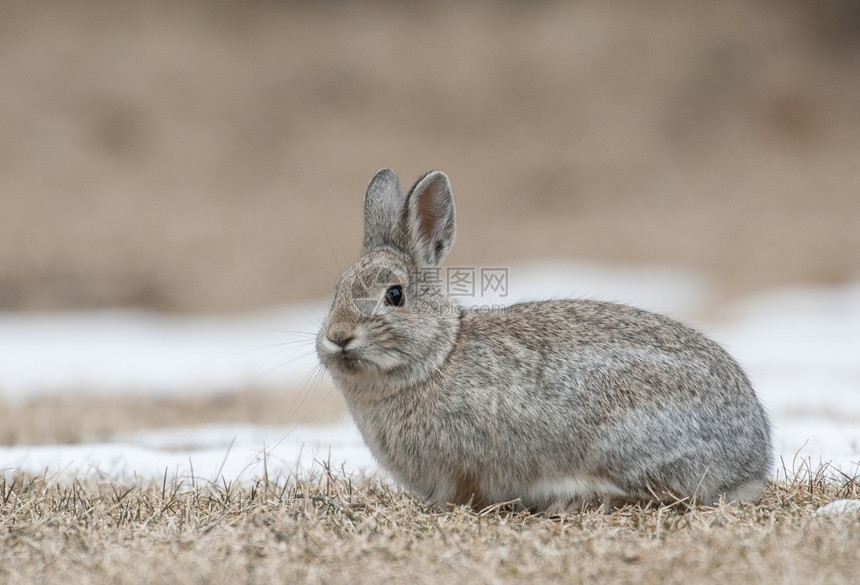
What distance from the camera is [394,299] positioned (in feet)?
13.5

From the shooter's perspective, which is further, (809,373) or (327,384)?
(327,384)

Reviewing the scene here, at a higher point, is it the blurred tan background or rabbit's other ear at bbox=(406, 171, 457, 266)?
the blurred tan background

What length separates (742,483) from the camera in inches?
156

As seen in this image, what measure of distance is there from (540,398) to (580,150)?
558 inches

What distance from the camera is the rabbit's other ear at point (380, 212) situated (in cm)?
441

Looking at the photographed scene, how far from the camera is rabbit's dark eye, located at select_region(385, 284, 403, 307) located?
4.10m

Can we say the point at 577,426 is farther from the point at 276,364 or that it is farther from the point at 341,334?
the point at 276,364

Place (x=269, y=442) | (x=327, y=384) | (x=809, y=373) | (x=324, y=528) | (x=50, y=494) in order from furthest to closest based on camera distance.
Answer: (x=327, y=384) < (x=809, y=373) < (x=269, y=442) < (x=50, y=494) < (x=324, y=528)

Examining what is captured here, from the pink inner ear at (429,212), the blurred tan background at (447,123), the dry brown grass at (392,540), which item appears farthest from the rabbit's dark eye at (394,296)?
the blurred tan background at (447,123)

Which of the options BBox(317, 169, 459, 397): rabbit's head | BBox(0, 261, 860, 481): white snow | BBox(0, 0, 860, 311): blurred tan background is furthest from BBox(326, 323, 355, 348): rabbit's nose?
BBox(0, 0, 860, 311): blurred tan background

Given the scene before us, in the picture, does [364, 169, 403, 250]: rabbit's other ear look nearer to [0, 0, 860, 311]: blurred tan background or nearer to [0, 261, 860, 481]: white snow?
[0, 261, 860, 481]: white snow

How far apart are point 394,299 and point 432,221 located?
50 cm

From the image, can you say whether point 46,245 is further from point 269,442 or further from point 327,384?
point 269,442

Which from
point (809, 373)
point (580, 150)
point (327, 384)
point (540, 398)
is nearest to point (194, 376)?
point (327, 384)
